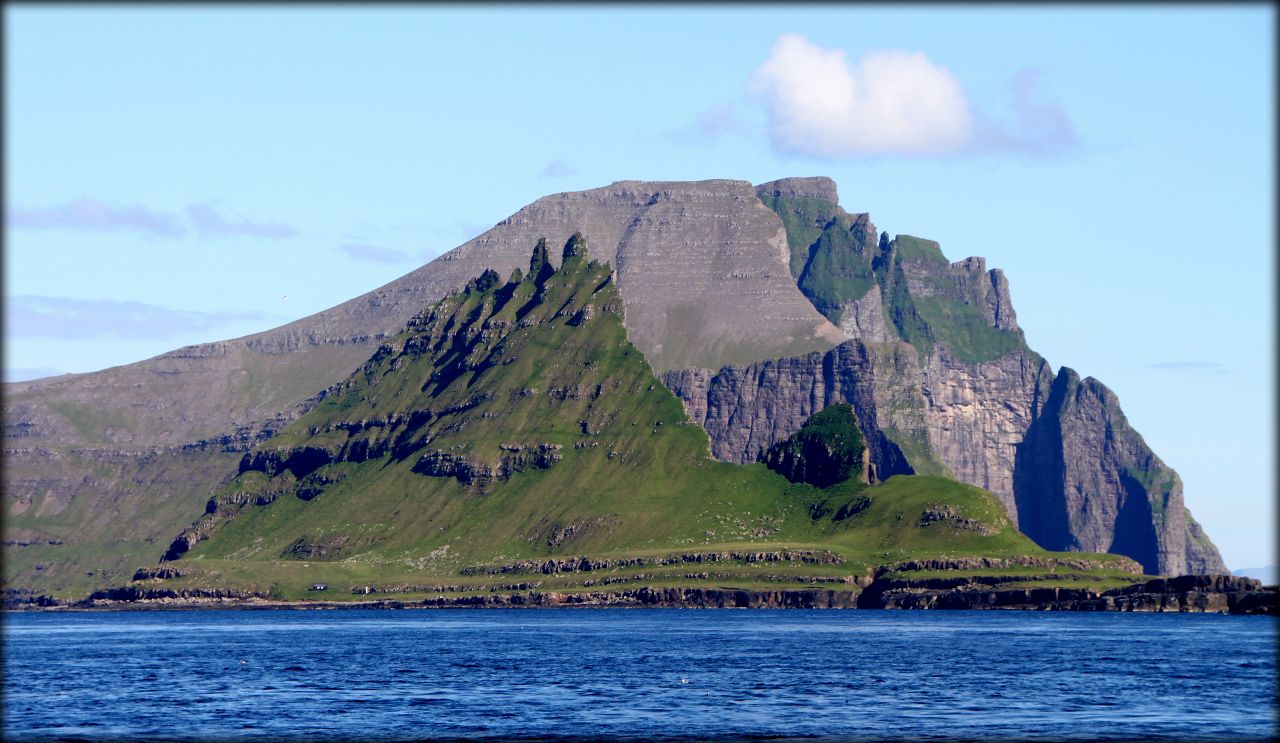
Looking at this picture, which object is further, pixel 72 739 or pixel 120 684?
pixel 120 684

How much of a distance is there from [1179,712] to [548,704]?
57192mm

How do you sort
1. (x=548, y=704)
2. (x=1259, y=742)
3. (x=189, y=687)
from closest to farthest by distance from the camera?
(x=1259, y=742) → (x=548, y=704) → (x=189, y=687)

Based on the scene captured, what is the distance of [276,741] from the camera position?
13788 centimetres

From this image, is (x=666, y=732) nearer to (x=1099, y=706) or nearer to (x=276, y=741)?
(x=276, y=741)

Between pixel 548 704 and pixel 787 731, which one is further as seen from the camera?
pixel 548 704

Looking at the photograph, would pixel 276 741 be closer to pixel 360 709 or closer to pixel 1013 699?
pixel 360 709

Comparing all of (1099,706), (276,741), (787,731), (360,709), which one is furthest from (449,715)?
(1099,706)

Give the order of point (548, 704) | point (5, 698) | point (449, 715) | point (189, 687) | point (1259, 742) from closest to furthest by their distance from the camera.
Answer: point (1259, 742), point (449, 715), point (548, 704), point (5, 698), point (189, 687)

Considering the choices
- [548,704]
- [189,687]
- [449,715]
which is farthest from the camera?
[189,687]

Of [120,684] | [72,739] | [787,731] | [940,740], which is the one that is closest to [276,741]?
[72,739]

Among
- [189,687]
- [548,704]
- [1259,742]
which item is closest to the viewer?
[1259,742]

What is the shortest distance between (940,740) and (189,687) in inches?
3655

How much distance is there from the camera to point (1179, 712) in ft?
519

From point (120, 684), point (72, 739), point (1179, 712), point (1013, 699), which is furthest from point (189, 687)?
point (1179, 712)
